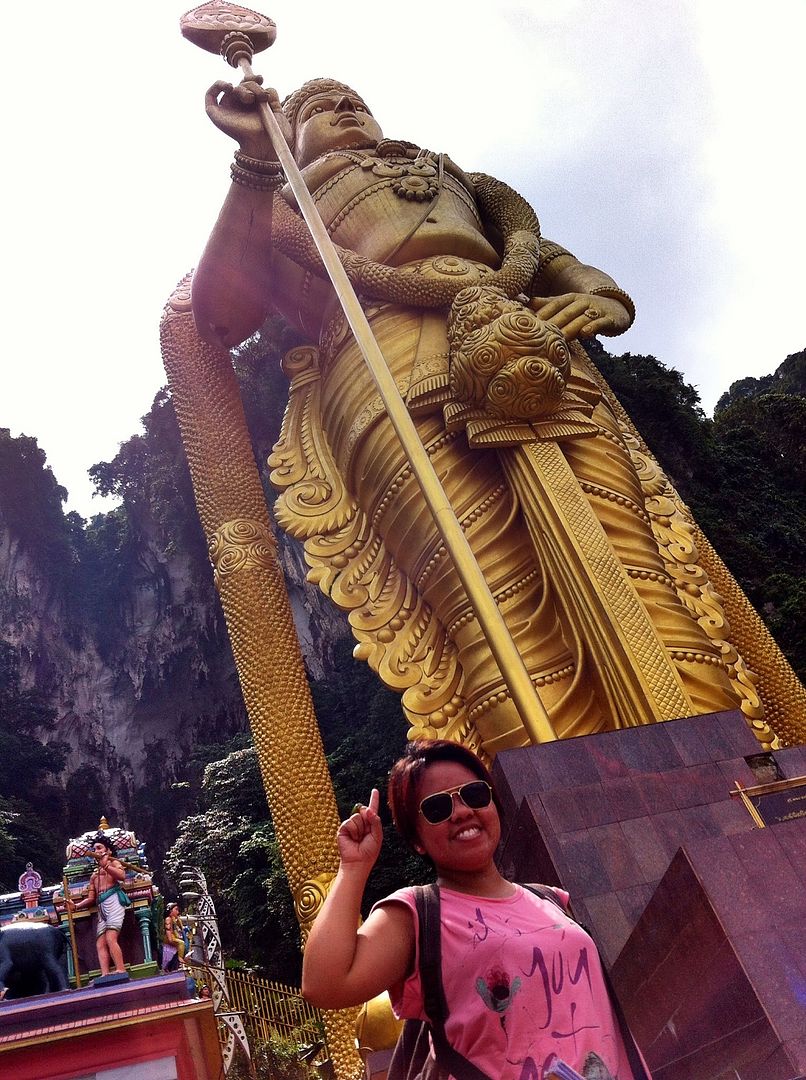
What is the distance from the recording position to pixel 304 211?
3.32 metres

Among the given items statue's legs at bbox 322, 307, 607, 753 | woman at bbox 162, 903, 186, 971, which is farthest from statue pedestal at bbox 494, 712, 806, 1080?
woman at bbox 162, 903, 186, 971

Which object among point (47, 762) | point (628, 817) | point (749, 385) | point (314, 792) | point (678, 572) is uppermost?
point (749, 385)

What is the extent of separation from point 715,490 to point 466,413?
11.7 m

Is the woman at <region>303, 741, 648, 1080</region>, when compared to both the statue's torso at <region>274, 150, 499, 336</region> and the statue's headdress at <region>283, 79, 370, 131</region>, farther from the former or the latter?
the statue's headdress at <region>283, 79, 370, 131</region>

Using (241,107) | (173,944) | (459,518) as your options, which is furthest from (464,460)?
(173,944)

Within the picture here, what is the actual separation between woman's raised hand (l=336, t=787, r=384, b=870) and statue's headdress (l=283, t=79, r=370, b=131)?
5.26 metres

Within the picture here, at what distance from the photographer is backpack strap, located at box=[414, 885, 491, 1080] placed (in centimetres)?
96

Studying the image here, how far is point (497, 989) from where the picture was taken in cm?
98

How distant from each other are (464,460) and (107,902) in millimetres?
3230

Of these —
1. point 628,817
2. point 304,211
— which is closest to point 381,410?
point 304,211

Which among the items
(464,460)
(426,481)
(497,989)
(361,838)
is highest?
(464,460)

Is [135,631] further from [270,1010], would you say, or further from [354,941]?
[354,941]

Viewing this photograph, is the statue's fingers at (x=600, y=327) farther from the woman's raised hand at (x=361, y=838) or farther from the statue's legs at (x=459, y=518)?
the woman's raised hand at (x=361, y=838)

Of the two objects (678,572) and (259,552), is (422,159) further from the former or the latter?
(678,572)
